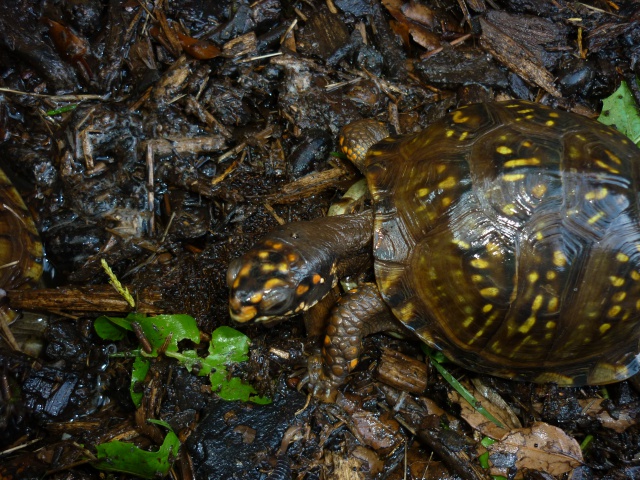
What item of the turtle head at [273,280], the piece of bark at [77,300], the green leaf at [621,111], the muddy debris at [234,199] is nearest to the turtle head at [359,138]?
the muddy debris at [234,199]

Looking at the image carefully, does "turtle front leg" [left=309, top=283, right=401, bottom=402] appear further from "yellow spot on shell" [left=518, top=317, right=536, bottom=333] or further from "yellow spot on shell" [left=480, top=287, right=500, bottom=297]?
"yellow spot on shell" [left=518, top=317, right=536, bottom=333]

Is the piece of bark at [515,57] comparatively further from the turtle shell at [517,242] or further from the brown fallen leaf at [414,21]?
the turtle shell at [517,242]

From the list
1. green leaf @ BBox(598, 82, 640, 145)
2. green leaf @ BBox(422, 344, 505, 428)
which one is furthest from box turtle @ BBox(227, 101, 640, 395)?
green leaf @ BBox(598, 82, 640, 145)

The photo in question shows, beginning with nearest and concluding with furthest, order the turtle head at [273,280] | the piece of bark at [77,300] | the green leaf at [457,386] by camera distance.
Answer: the turtle head at [273,280], the piece of bark at [77,300], the green leaf at [457,386]

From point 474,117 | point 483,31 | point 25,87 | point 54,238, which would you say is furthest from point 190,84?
point 483,31

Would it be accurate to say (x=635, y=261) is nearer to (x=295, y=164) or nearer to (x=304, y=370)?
(x=304, y=370)
